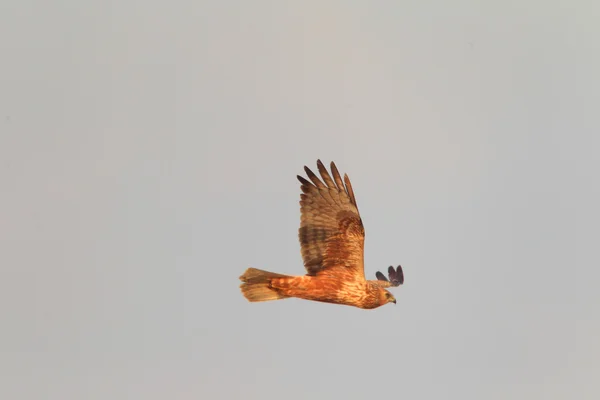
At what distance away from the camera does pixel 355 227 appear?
1043 inches

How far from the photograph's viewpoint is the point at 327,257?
87.7 ft

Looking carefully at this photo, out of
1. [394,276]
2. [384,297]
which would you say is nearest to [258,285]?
[384,297]

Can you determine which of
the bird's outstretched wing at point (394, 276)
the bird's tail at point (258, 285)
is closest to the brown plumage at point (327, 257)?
the bird's tail at point (258, 285)

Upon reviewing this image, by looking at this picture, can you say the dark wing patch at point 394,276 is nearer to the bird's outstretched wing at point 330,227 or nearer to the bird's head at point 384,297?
the bird's head at point 384,297

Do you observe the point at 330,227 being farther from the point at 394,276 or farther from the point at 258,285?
the point at 394,276

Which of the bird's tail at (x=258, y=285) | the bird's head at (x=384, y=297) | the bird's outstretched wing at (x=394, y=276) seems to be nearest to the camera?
the bird's tail at (x=258, y=285)

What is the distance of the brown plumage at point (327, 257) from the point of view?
2642 centimetres

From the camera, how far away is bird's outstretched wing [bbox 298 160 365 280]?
2644 centimetres

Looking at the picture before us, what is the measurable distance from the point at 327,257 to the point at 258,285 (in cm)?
189

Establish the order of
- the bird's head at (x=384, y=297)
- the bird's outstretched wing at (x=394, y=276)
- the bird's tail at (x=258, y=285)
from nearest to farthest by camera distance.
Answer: the bird's tail at (x=258, y=285)
the bird's head at (x=384, y=297)
the bird's outstretched wing at (x=394, y=276)

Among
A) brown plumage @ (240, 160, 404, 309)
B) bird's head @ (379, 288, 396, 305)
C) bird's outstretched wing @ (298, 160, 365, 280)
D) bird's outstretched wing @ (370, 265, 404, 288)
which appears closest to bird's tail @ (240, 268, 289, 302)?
brown plumage @ (240, 160, 404, 309)

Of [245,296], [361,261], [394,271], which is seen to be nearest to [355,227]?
[361,261]

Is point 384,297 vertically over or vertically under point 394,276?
under

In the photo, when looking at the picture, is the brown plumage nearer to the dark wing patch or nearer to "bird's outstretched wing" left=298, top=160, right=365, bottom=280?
"bird's outstretched wing" left=298, top=160, right=365, bottom=280
